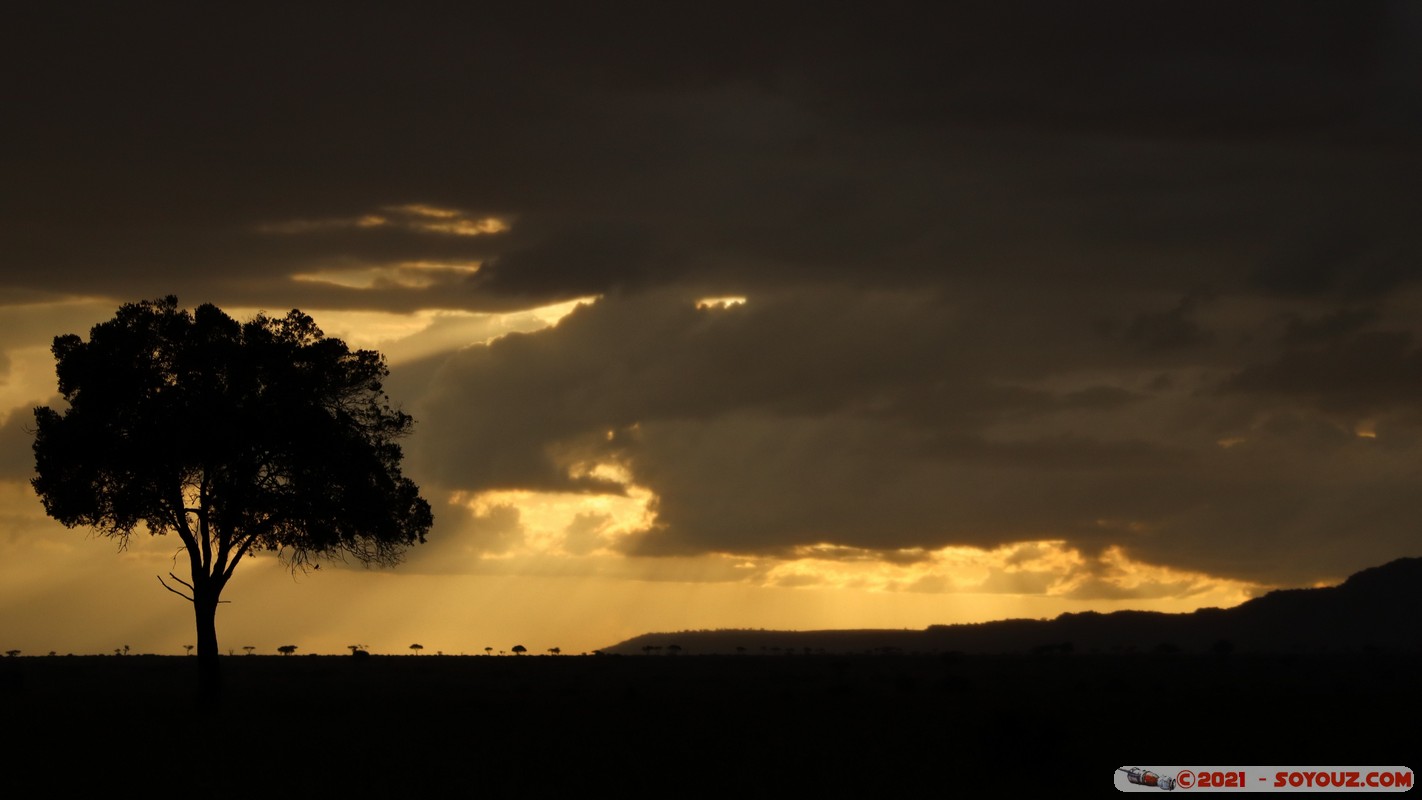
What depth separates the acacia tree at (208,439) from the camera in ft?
162

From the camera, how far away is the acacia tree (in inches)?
1944

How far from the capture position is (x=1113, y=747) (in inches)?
1508

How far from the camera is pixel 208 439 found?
4953cm

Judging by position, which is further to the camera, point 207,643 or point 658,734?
point 207,643

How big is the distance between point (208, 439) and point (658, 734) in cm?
1914

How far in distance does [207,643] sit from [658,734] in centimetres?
1818

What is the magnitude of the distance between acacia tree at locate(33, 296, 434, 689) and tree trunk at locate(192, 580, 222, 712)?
6 cm

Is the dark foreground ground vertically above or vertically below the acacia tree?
below

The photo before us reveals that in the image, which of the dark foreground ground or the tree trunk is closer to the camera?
the dark foreground ground

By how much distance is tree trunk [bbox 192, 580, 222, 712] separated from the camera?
5019 centimetres

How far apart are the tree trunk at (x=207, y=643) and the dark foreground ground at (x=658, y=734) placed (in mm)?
1080

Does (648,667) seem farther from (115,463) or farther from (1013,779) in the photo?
(1013,779)

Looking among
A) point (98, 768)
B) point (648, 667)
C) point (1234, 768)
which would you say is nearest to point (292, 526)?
point (98, 768)

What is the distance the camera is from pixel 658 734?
41.6 metres
